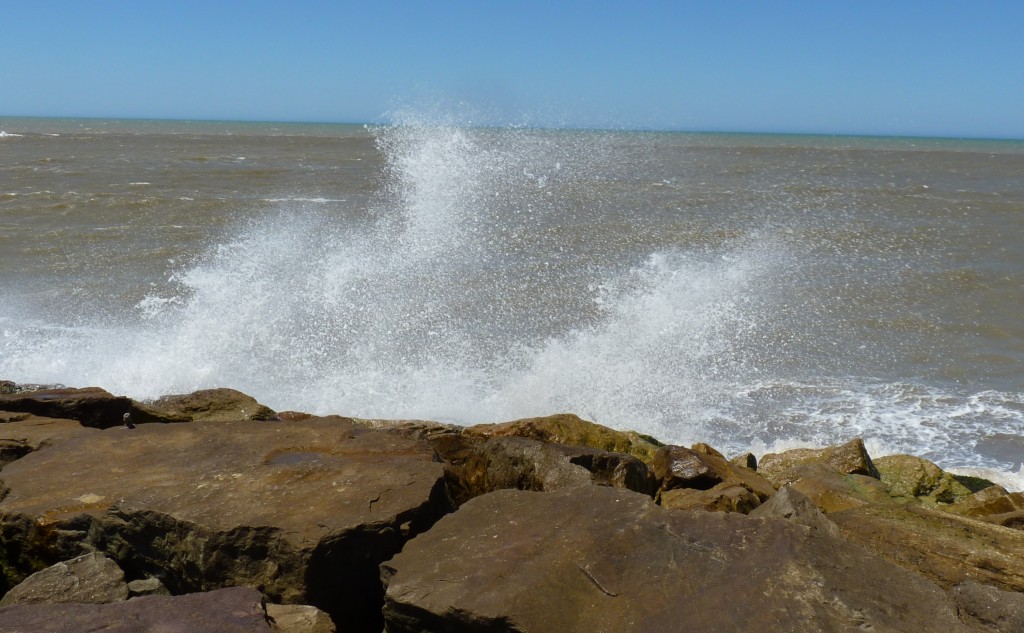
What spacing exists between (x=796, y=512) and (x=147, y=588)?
2.26m

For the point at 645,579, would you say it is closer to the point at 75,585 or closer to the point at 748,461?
the point at 75,585

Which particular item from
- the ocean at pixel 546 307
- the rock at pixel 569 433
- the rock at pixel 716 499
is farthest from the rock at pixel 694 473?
the ocean at pixel 546 307

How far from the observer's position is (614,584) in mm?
2719

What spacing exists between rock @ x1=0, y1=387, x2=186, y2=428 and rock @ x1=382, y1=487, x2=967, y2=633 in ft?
8.22

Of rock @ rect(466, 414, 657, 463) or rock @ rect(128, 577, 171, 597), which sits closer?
rock @ rect(128, 577, 171, 597)

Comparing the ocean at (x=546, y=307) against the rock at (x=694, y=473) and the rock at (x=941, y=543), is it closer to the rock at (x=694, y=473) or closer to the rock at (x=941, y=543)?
the rock at (x=694, y=473)

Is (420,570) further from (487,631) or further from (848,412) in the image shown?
(848,412)

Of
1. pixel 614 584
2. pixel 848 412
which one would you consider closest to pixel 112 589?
pixel 614 584

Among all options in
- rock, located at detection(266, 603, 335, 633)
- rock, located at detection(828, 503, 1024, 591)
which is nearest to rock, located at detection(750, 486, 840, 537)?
rock, located at detection(828, 503, 1024, 591)

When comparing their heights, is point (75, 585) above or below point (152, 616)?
below

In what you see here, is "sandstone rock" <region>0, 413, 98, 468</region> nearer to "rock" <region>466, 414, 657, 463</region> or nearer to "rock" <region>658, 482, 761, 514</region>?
"rock" <region>466, 414, 657, 463</region>

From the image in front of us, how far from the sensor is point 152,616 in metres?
2.61

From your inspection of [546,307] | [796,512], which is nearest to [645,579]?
[796,512]

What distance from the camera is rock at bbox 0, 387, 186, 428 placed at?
488 centimetres
